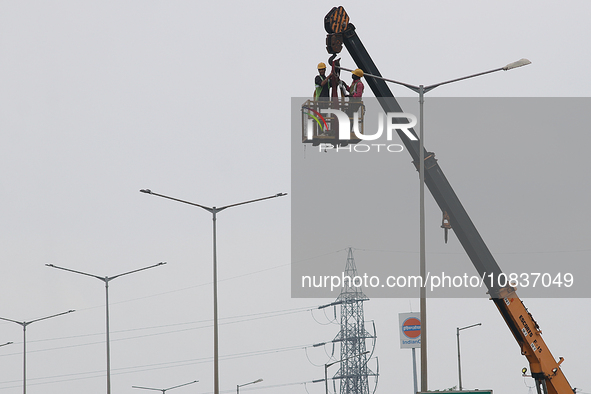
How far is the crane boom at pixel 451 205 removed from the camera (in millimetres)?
32500

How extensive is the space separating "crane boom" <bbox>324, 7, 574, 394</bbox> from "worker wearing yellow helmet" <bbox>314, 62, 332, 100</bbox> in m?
1.79

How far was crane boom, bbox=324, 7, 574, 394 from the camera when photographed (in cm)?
3250

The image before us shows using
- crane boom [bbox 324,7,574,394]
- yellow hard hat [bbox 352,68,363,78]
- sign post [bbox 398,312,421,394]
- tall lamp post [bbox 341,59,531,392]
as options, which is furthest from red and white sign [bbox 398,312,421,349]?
yellow hard hat [bbox 352,68,363,78]

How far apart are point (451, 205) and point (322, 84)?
610cm

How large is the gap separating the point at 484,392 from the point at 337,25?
1296 centimetres

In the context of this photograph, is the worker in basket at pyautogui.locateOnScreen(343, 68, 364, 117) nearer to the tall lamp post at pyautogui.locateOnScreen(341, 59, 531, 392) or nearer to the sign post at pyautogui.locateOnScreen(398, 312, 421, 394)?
the tall lamp post at pyautogui.locateOnScreen(341, 59, 531, 392)

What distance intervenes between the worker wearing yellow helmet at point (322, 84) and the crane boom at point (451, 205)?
1.79 m

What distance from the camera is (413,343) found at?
56.8 m

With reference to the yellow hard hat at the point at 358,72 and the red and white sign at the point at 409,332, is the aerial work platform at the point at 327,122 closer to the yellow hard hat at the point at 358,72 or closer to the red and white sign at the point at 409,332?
the yellow hard hat at the point at 358,72

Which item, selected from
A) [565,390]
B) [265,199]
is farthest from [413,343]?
[565,390]

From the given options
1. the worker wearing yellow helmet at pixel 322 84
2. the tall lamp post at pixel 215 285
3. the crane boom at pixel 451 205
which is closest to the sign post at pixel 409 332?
the tall lamp post at pixel 215 285

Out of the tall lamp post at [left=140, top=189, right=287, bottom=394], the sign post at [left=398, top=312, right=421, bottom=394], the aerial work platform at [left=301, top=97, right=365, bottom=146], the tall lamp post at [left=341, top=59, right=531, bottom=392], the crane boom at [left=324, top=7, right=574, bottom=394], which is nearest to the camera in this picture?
the tall lamp post at [left=341, top=59, right=531, bottom=392]

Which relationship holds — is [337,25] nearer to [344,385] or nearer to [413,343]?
[413,343]

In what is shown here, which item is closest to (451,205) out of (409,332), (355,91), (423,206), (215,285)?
(423,206)
